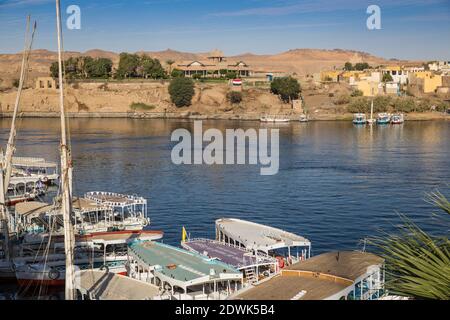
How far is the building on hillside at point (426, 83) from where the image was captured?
63688 mm

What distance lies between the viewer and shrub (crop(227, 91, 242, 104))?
203 ft

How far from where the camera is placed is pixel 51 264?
12438mm

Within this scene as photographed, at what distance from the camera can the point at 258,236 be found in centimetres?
1345

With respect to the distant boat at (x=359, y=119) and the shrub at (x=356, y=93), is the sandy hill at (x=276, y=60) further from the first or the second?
the distant boat at (x=359, y=119)

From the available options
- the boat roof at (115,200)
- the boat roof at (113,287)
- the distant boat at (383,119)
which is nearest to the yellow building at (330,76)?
the distant boat at (383,119)

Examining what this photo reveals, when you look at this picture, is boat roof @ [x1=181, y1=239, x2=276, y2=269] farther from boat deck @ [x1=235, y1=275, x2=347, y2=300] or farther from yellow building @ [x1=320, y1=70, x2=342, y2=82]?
yellow building @ [x1=320, y1=70, x2=342, y2=82]

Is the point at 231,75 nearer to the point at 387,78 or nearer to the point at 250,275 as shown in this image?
the point at 387,78

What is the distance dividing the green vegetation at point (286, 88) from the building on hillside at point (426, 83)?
1147 cm

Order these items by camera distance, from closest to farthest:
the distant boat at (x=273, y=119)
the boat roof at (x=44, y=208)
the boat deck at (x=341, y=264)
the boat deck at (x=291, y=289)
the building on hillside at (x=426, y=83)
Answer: the boat deck at (x=291, y=289), the boat deck at (x=341, y=264), the boat roof at (x=44, y=208), the distant boat at (x=273, y=119), the building on hillside at (x=426, y=83)

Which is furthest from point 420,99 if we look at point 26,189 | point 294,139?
point 26,189

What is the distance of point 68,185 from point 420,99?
189 ft

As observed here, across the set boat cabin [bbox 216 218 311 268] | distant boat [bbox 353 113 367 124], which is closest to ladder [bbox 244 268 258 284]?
boat cabin [bbox 216 218 311 268]

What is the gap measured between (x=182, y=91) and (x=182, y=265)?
50.8 metres

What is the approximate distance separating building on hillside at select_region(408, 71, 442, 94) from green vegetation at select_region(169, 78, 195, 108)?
21.0 metres
